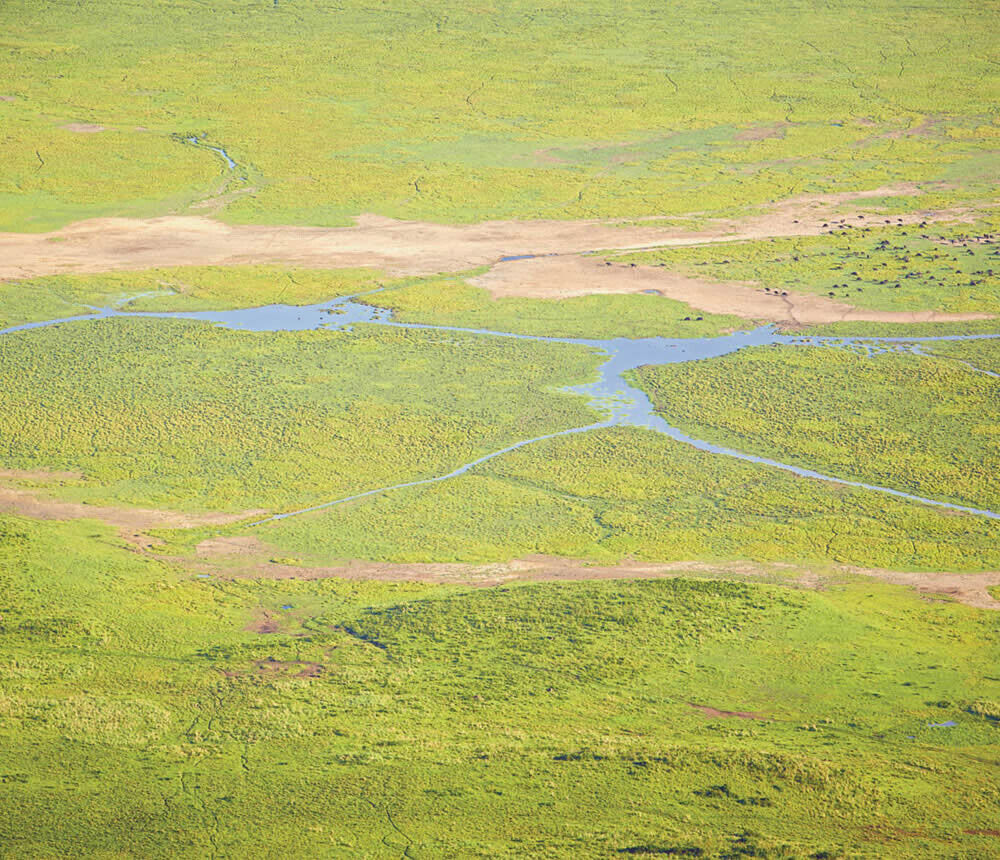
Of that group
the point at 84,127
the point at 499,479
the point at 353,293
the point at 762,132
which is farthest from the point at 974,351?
the point at 84,127

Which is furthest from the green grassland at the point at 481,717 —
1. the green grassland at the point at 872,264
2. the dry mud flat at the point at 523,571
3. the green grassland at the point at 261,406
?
the green grassland at the point at 872,264

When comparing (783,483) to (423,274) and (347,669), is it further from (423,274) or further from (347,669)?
(423,274)

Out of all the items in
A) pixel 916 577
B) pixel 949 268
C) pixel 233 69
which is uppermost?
pixel 233 69

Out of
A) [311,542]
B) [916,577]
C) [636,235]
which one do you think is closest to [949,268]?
[636,235]

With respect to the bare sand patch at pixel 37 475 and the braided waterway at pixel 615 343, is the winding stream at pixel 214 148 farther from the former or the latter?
the bare sand patch at pixel 37 475

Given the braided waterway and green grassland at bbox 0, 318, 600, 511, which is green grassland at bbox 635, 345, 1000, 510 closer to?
the braided waterway

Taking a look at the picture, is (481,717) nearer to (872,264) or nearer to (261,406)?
(261,406)
